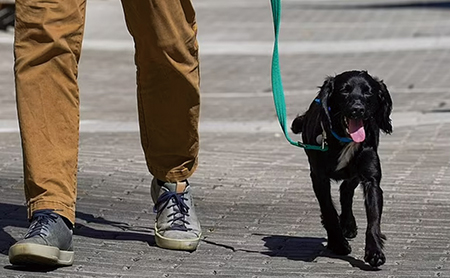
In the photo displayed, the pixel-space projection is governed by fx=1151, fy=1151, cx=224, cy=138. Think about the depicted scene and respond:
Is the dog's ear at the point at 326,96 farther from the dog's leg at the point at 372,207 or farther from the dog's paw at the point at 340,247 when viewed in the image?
the dog's paw at the point at 340,247

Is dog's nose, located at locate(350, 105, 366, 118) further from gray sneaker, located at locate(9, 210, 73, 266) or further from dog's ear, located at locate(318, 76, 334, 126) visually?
gray sneaker, located at locate(9, 210, 73, 266)

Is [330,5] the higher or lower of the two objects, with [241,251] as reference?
lower

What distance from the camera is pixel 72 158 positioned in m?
4.66

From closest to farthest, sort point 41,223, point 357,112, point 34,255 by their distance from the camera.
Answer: point 34,255 < point 41,223 < point 357,112

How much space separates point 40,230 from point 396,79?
8210 mm

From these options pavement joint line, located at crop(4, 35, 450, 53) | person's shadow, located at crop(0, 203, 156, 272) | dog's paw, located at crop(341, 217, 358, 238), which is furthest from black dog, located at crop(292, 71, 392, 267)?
pavement joint line, located at crop(4, 35, 450, 53)

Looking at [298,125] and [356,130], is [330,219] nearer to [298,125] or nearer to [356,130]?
[356,130]

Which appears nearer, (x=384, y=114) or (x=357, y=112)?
(x=357, y=112)

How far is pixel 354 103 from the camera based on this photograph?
468 centimetres

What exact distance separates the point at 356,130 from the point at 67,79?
1.19 meters

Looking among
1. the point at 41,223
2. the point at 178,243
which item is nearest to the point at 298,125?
the point at 178,243

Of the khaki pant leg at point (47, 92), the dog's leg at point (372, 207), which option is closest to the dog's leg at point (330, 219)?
the dog's leg at point (372, 207)

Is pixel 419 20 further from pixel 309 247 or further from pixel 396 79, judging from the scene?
pixel 309 247

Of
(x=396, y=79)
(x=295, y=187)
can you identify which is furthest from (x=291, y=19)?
(x=295, y=187)
